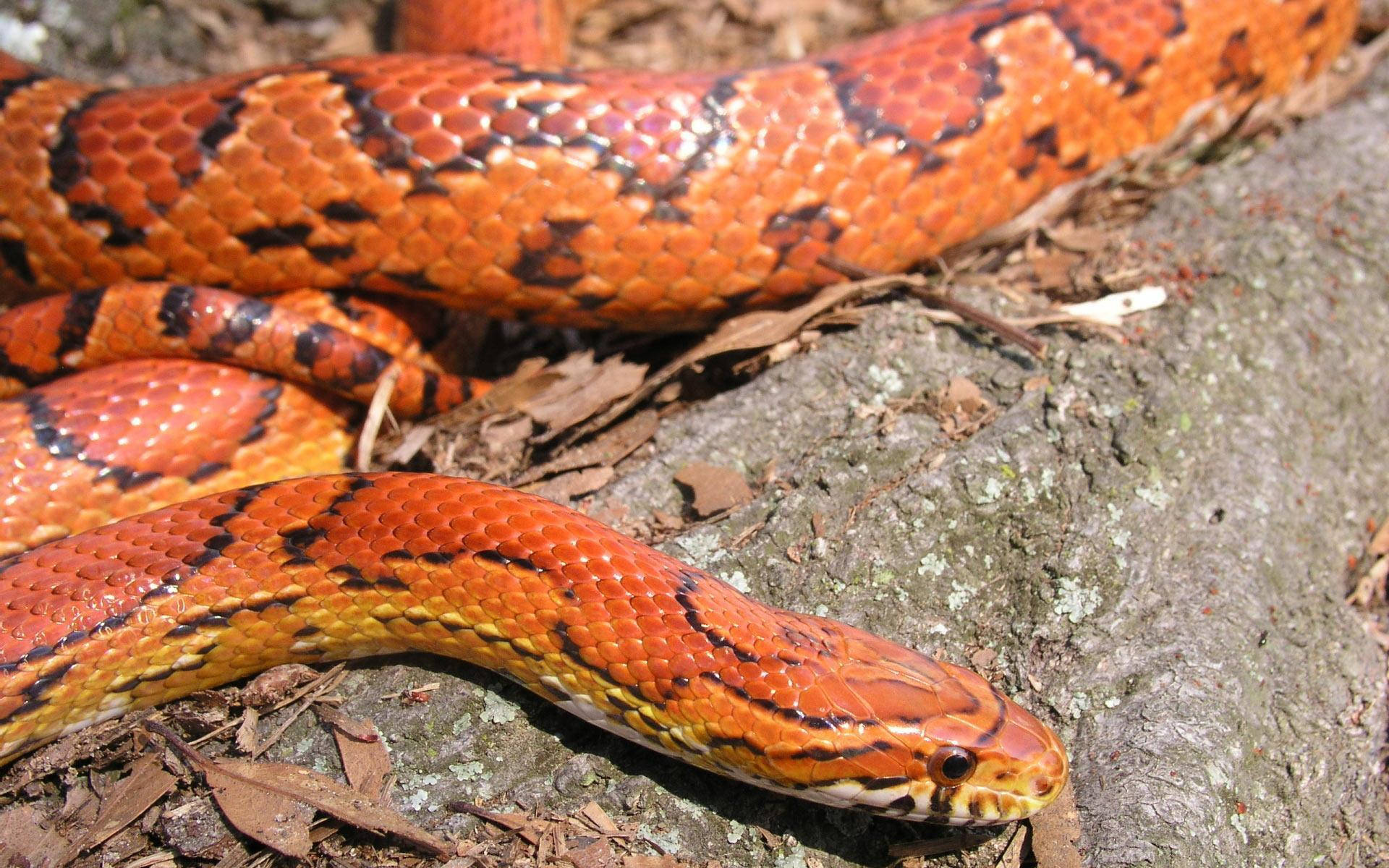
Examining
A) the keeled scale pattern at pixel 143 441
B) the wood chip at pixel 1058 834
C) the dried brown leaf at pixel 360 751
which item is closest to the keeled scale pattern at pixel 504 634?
the wood chip at pixel 1058 834

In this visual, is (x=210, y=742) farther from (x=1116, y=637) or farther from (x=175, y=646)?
(x=1116, y=637)

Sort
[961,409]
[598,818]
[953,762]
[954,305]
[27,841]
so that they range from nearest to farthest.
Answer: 1. [953,762]
2. [598,818]
3. [27,841]
4. [961,409]
5. [954,305]

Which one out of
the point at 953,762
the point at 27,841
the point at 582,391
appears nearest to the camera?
the point at 953,762

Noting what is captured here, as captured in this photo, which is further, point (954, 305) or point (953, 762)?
point (954, 305)

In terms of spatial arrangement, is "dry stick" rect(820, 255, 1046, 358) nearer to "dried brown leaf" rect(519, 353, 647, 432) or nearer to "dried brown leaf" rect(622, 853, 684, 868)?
"dried brown leaf" rect(519, 353, 647, 432)

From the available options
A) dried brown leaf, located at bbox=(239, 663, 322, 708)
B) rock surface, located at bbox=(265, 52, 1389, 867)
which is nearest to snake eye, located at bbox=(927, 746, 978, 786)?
→ rock surface, located at bbox=(265, 52, 1389, 867)

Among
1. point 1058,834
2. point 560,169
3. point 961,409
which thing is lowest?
point 1058,834

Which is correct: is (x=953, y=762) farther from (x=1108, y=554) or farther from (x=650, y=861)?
(x=1108, y=554)

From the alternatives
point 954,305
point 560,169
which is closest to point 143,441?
point 560,169
